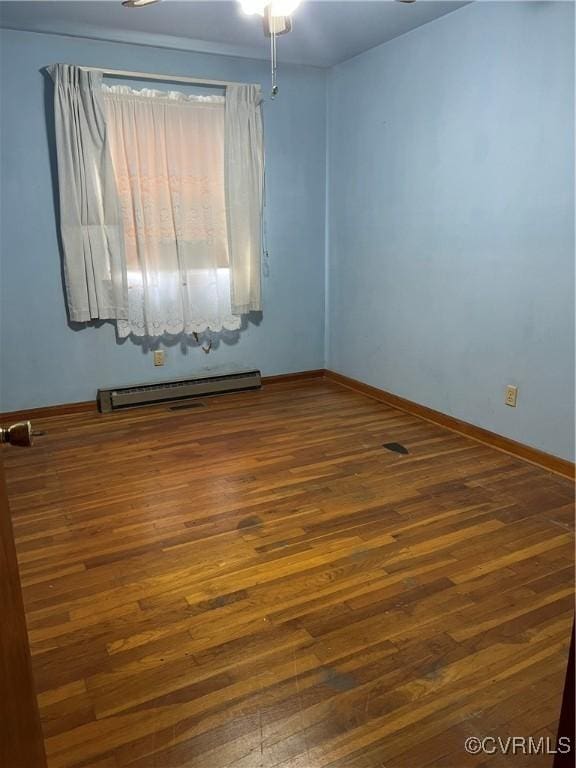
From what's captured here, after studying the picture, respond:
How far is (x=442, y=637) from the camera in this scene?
183 centimetres

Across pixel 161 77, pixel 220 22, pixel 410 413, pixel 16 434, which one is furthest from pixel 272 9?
pixel 410 413

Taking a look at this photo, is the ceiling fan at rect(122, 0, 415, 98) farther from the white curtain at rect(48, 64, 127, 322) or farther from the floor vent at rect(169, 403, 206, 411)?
the floor vent at rect(169, 403, 206, 411)

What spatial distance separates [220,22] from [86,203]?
1349 millimetres

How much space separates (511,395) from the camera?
323 centimetres

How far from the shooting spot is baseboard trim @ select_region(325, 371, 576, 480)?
3.00 meters

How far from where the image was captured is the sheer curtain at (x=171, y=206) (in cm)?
376

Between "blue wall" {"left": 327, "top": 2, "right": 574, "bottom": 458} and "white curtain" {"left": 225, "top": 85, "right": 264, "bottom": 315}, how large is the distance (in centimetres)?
67

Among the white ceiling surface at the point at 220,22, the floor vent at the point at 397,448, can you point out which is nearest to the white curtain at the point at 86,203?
the white ceiling surface at the point at 220,22

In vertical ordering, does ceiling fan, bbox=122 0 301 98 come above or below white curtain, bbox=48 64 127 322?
above

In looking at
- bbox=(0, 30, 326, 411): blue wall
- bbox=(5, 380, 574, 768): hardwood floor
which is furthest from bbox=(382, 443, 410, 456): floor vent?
bbox=(0, 30, 326, 411): blue wall

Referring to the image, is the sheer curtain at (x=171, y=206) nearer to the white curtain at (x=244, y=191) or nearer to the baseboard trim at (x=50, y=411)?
the white curtain at (x=244, y=191)

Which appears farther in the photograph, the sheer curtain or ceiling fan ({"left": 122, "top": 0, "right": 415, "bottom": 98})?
the sheer curtain

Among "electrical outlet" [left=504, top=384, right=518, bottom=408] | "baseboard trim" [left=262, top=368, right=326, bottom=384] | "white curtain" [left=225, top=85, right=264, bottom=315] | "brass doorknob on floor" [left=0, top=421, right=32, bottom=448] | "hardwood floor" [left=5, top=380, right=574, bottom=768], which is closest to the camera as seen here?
"brass doorknob on floor" [left=0, top=421, right=32, bottom=448]

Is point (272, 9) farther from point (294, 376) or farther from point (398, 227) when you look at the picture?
point (294, 376)
